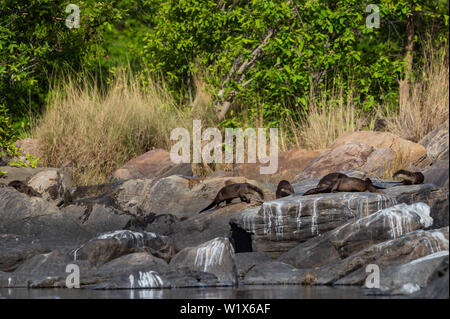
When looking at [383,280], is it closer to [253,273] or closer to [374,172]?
[253,273]

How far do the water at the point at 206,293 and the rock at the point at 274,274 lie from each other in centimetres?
22

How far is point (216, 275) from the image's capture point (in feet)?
27.5

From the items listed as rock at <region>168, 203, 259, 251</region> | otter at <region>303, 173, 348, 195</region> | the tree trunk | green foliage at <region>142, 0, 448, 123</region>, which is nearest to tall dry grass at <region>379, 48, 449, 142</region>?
the tree trunk

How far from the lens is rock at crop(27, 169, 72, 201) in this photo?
1233 cm

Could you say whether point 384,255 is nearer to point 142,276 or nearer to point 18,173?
point 142,276

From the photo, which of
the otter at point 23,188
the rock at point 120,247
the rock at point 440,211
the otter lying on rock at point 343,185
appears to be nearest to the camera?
the rock at point 440,211

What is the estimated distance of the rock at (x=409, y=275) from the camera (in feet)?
22.5

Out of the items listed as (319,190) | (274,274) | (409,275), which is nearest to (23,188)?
(319,190)

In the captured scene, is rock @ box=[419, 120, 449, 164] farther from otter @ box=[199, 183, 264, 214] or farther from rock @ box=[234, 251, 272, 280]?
rock @ box=[234, 251, 272, 280]

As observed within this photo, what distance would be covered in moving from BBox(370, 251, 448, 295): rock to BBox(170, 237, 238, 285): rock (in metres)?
1.80

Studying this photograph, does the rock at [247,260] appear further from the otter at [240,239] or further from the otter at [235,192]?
the otter at [235,192]

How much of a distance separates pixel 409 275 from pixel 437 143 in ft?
18.1

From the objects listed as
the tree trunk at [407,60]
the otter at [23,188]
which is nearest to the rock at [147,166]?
the otter at [23,188]

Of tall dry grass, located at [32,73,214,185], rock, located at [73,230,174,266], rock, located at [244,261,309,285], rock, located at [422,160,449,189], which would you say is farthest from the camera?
tall dry grass, located at [32,73,214,185]
